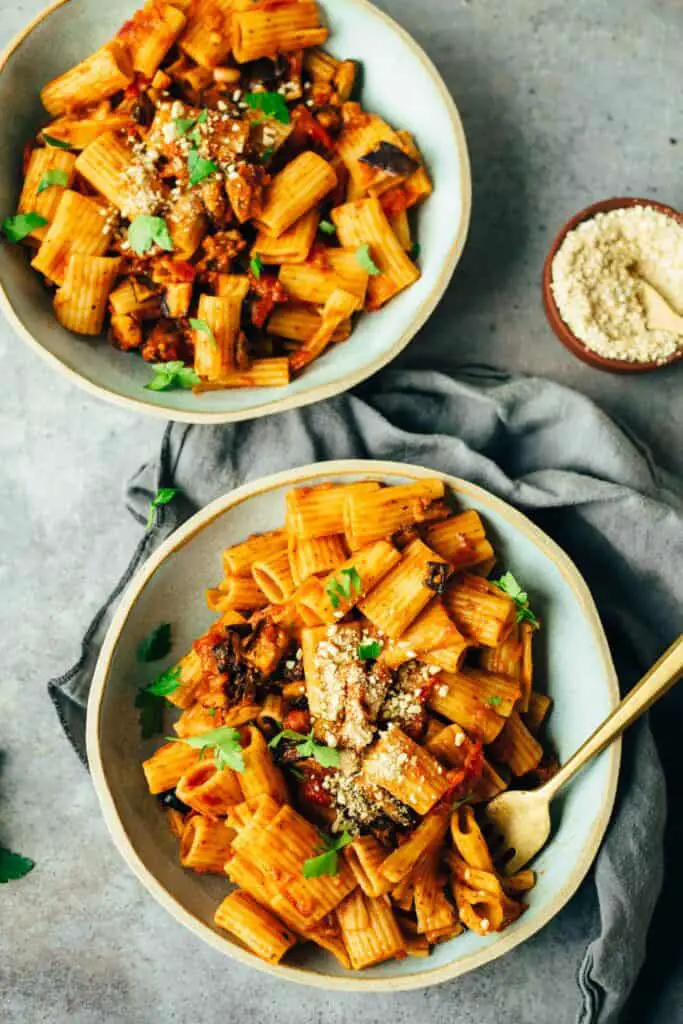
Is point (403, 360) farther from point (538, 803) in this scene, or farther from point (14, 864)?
point (14, 864)

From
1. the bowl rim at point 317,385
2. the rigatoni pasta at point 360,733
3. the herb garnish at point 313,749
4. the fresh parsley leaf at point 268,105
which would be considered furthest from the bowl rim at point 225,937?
the fresh parsley leaf at point 268,105

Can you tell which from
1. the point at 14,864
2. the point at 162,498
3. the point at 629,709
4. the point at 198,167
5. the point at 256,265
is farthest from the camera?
the point at 14,864

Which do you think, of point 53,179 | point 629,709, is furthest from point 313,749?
point 53,179

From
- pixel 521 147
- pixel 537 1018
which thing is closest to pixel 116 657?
pixel 537 1018

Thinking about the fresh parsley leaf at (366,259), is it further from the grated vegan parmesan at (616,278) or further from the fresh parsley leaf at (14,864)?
the fresh parsley leaf at (14,864)

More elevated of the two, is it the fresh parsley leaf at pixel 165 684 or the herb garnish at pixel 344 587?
the herb garnish at pixel 344 587

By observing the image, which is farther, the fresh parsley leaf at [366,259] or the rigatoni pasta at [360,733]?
the fresh parsley leaf at [366,259]

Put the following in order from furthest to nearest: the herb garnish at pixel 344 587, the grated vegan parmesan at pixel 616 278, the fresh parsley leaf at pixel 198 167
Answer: the grated vegan parmesan at pixel 616 278 → the fresh parsley leaf at pixel 198 167 → the herb garnish at pixel 344 587
